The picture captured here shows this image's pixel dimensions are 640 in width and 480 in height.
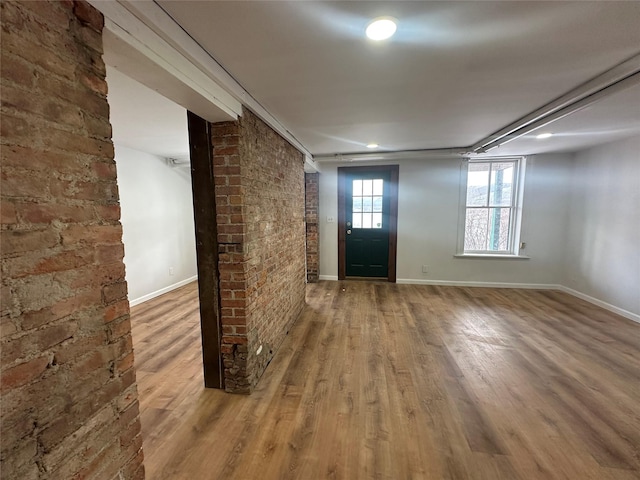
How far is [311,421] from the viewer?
171cm

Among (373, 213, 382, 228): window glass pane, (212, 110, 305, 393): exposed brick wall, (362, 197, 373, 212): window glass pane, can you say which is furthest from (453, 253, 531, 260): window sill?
(212, 110, 305, 393): exposed brick wall

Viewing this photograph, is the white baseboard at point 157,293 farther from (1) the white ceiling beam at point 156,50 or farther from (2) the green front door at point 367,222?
(1) the white ceiling beam at point 156,50

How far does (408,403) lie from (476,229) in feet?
12.3

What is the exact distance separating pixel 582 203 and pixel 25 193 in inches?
230

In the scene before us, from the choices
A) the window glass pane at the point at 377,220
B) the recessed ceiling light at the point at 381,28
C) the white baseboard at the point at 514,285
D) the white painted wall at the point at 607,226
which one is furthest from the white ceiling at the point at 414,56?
the white baseboard at the point at 514,285

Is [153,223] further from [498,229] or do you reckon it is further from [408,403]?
[498,229]

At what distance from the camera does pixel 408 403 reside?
187cm

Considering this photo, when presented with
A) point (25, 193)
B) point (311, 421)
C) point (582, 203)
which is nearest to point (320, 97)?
point (25, 193)

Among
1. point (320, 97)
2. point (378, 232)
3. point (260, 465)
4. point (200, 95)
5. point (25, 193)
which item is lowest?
point (260, 465)

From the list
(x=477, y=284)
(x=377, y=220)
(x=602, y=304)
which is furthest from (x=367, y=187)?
(x=602, y=304)

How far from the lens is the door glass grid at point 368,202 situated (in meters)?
4.74

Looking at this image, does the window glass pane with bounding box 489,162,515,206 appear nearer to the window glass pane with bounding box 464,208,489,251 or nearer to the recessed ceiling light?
the window glass pane with bounding box 464,208,489,251

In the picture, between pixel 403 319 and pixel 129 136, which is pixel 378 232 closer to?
pixel 403 319

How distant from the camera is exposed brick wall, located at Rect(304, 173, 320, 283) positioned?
4809mm
